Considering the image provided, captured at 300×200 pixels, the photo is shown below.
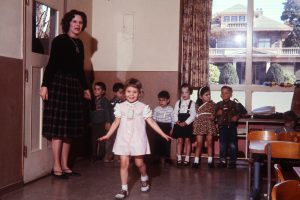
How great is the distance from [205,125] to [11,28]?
3.16 m

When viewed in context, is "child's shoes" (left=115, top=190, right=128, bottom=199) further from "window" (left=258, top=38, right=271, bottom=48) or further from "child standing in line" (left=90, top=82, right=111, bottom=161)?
"window" (left=258, top=38, right=271, bottom=48)

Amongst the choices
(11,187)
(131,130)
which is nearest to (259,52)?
(131,130)

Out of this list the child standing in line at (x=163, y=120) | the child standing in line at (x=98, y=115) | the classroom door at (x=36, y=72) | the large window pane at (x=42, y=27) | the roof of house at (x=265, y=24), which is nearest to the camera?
the classroom door at (x=36, y=72)

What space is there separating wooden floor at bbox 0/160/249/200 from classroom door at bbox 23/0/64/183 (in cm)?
24

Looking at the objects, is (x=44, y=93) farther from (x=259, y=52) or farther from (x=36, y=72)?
(x=259, y=52)

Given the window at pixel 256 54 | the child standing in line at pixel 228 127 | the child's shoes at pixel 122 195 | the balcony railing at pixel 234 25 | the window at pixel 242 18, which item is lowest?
the child's shoes at pixel 122 195

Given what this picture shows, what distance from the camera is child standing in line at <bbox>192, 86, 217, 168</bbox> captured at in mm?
6023

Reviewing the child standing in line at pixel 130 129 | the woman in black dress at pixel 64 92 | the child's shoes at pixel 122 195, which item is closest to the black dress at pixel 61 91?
the woman in black dress at pixel 64 92

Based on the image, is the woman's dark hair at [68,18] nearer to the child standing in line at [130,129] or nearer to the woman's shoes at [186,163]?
the child standing in line at [130,129]

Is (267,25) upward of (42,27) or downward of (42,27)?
upward

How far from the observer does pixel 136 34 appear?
6590mm

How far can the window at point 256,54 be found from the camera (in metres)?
6.69

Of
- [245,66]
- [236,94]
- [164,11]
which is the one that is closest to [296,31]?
[245,66]

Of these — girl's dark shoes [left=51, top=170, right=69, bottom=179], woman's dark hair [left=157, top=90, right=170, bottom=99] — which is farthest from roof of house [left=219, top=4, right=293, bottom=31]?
girl's dark shoes [left=51, top=170, right=69, bottom=179]
